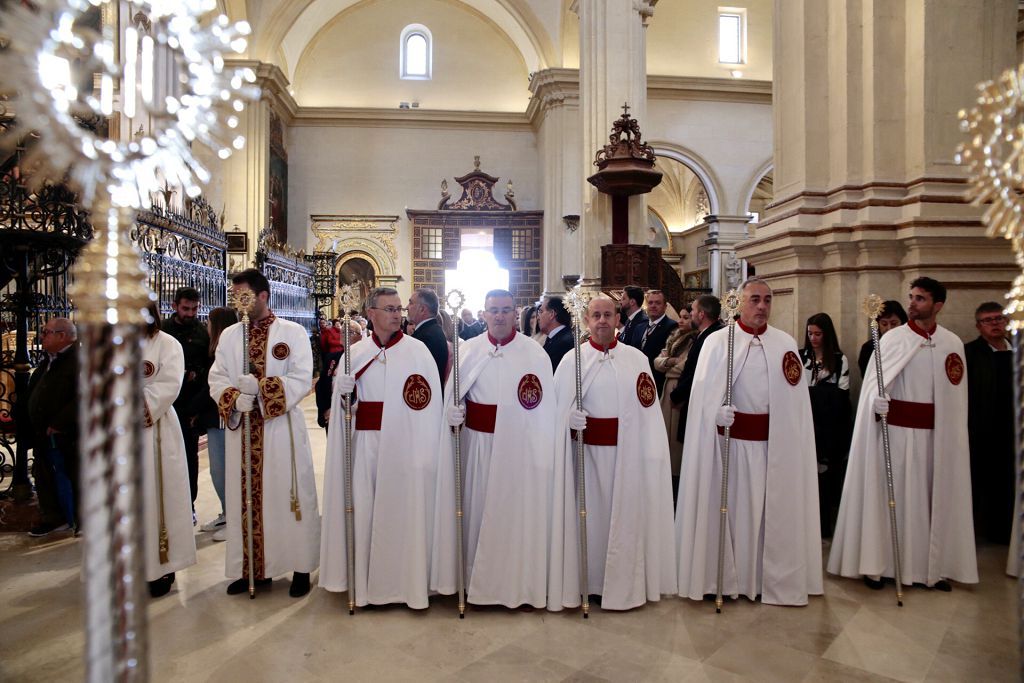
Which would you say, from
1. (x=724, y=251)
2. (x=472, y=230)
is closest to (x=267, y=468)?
(x=472, y=230)

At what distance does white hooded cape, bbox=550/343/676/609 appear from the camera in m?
3.72

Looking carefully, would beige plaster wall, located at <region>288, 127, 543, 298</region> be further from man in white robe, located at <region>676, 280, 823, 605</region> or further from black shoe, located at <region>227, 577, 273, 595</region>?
man in white robe, located at <region>676, 280, 823, 605</region>

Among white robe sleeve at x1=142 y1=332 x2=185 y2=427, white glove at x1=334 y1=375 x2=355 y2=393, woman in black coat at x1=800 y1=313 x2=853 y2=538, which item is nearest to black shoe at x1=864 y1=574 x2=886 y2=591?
woman in black coat at x1=800 y1=313 x2=853 y2=538

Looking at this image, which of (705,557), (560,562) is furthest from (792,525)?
(560,562)

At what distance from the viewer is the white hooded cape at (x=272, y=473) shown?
391 cm

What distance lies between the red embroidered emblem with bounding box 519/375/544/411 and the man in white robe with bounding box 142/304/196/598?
1947mm

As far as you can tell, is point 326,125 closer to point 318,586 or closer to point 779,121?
point 779,121

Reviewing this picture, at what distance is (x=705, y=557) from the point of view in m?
3.83

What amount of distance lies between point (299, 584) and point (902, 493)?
363cm

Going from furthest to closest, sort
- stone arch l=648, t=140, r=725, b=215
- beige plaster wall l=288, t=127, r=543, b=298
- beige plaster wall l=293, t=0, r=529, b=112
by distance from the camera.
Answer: beige plaster wall l=293, t=0, r=529, b=112 → beige plaster wall l=288, t=127, r=543, b=298 → stone arch l=648, t=140, r=725, b=215

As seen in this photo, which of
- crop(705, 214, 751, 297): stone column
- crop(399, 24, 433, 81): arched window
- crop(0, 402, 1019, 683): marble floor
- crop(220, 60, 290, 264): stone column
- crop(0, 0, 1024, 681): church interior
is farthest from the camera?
crop(399, 24, 433, 81): arched window

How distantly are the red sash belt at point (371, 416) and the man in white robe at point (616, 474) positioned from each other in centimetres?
102

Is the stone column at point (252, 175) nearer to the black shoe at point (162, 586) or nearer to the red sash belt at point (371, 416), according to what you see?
the black shoe at point (162, 586)

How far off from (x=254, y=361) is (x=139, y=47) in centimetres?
298
